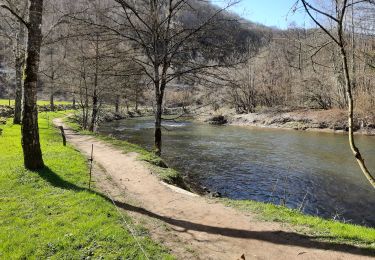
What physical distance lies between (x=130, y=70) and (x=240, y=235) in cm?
971

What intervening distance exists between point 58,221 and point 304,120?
39.6 metres

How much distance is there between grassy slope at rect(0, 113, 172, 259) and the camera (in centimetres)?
612

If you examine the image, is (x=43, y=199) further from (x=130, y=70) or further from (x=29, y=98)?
(x=130, y=70)

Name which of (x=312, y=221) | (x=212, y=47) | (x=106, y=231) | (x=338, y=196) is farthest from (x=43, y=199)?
(x=338, y=196)

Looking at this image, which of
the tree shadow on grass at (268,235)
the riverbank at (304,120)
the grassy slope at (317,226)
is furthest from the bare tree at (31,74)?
the riverbank at (304,120)

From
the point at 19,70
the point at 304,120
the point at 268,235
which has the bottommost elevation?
the point at 268,235

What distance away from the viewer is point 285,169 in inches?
773

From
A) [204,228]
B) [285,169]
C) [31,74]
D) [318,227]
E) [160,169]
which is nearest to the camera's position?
[204,228]

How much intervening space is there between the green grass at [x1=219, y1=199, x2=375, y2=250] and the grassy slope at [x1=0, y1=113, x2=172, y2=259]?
322cm

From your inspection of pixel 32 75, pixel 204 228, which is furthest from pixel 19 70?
pixel 204 228

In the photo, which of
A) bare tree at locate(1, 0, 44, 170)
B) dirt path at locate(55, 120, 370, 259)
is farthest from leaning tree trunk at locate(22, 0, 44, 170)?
dirt path at locate(55, 120, 370, 259)

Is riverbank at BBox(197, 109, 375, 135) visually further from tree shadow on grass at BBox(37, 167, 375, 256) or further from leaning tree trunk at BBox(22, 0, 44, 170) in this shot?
tree shadow on grass at BBox(37, 167, 375, 256)

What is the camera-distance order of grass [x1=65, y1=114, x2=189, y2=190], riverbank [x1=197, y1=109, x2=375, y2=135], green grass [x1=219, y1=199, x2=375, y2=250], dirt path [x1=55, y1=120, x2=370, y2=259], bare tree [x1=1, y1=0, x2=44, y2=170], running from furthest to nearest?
riverbank [x1=197, y1=109, x2=375, y2=135]
grass [x1=65, y1=114, x2=189, y2=190]
bare tree [x1=1, y1=0, x2=44, y2=170]
green grass [x1=219, y1=199, x2=375, y2=250]
dirt path [x1=55, y1=120, x2=370, y2=259]

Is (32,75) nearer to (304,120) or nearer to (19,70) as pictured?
(19,70)
